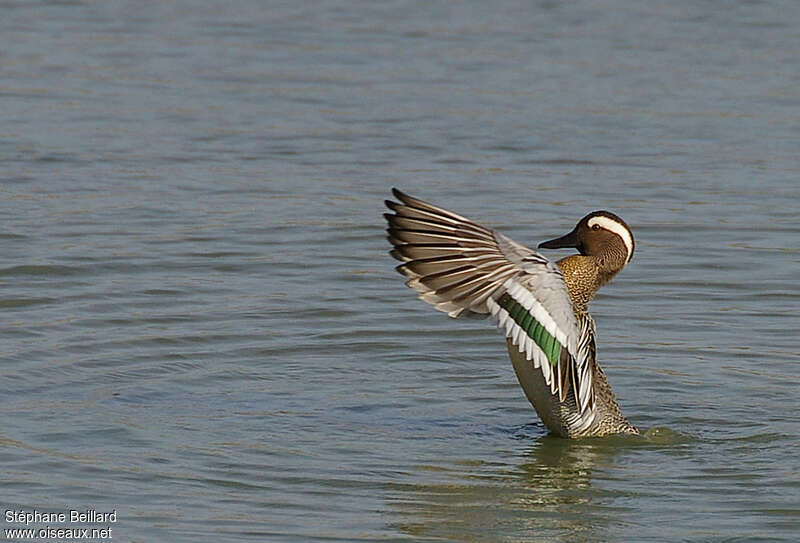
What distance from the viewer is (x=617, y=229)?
283 inches

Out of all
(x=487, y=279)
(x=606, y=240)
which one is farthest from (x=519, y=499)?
(x=606, y=240)

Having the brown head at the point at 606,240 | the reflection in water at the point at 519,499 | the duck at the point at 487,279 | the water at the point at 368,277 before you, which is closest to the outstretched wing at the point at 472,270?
the duck at the point at 487,279

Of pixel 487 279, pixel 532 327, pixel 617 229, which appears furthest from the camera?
pixel 617 229

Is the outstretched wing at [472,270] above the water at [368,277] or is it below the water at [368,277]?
above

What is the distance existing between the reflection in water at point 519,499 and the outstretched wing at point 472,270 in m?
0.60

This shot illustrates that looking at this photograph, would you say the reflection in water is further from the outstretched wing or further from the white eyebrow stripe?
the white eyebrow stripe

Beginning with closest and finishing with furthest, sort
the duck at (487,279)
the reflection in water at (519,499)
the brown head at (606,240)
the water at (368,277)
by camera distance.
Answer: the reflection in water at (519,499) < the duck at (487,279) < the water at (368,277) < the brown head at (606,240)

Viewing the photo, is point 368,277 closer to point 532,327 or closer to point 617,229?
point 617,229

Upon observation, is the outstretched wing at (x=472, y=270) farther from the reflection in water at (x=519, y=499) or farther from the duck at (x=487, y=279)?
the reflection in water at (x=519, y=499)

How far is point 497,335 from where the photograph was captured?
8930 millimetres

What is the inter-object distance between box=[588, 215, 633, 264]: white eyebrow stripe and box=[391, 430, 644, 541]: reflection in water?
0.85 meters

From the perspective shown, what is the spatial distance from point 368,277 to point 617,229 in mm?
2940

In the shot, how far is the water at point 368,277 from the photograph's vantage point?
6379 mm

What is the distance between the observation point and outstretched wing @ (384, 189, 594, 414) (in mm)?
6195
